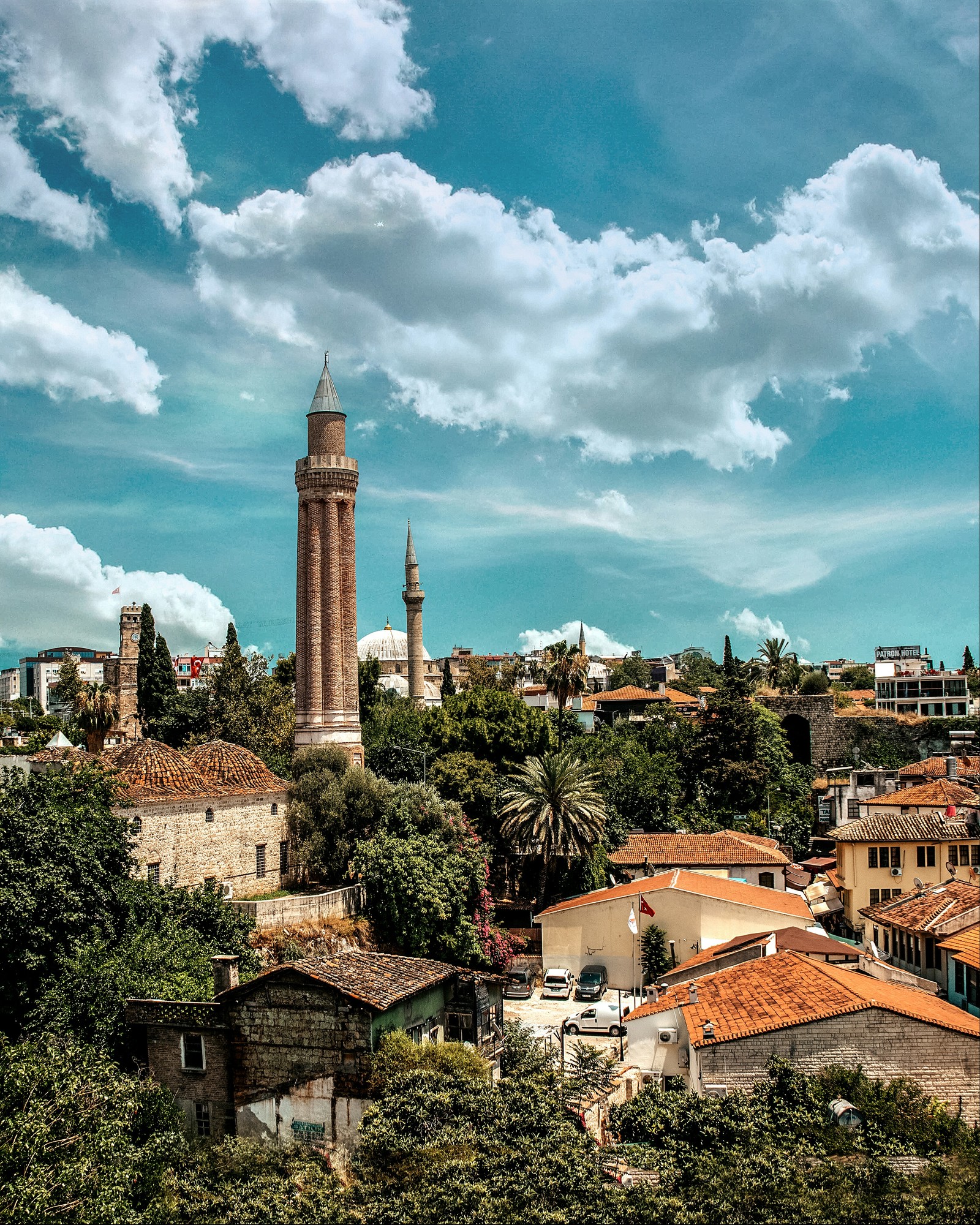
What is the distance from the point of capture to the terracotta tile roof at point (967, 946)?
19516 millimetres

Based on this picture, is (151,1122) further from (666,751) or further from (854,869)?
(666,751)

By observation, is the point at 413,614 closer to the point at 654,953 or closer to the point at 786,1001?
A: the point at 654,953

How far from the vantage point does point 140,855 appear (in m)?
27.3

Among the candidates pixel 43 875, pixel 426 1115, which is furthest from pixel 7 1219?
pixel 43 875

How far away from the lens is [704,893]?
30.6 metres

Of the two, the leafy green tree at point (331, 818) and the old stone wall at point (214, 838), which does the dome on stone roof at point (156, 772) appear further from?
the leafy green tree at point (331, 818)

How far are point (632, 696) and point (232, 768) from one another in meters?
52.9

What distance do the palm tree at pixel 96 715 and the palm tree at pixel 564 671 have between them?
69.8 ft

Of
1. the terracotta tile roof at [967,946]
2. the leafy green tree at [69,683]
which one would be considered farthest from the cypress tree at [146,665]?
the terracotta tile roof at [967,946]

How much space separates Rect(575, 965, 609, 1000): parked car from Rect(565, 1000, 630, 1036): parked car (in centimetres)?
346

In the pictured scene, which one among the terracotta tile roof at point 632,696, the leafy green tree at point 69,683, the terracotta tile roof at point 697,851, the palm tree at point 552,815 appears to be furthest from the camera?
the terracotta tile roof at point 632,696

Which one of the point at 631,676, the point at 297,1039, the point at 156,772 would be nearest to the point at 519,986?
the point at 156,772

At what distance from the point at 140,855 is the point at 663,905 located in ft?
47.9

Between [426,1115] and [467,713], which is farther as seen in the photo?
[467,713]
